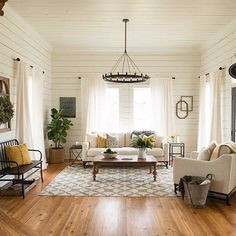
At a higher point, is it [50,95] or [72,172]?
[50,95]

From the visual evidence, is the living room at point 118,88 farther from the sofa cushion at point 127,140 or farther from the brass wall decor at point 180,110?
the sofa cushion at point 127,140

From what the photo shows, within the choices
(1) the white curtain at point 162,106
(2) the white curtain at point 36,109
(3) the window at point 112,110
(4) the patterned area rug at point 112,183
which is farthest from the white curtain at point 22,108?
(1) the white curtain at point 162,106

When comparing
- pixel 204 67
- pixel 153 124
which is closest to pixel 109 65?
pixel 153 124

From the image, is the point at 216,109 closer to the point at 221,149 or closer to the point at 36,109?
the point at 221,149

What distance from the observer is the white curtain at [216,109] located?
5984mm

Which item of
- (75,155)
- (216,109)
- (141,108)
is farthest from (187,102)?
(75,155)

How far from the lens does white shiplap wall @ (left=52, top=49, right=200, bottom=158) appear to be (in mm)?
8016

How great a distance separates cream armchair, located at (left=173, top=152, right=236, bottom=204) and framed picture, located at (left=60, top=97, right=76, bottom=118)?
4400 mm

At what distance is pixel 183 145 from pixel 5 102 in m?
4.67

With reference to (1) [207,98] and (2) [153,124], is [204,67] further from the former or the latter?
(2) [153,124]

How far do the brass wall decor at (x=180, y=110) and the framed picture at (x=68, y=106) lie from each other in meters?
3.01

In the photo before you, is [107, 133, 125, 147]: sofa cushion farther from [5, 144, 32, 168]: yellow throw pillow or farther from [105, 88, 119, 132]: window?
[5, 144, 32, 168]: yellow throw pillow

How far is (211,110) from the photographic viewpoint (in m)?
6.32

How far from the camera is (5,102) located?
4758 millimetres
